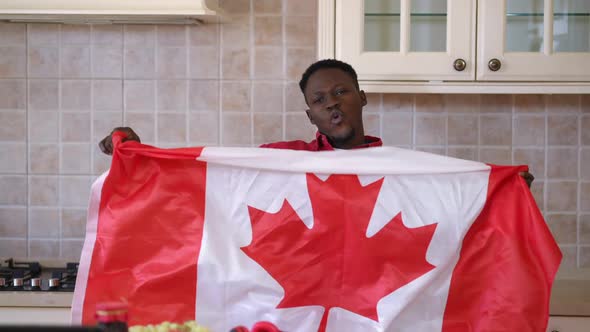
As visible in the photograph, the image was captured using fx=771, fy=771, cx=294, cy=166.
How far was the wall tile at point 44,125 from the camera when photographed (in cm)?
253

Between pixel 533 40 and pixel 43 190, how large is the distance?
1.61 m

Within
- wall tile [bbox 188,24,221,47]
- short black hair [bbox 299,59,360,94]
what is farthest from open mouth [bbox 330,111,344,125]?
wall tile [bbox 188,24,221,47]

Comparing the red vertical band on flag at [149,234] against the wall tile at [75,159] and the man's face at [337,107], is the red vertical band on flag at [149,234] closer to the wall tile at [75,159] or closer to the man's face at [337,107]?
the man's face at [337,107]

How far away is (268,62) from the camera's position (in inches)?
98.2

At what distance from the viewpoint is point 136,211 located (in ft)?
6.05

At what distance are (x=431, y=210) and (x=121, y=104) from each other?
115cm

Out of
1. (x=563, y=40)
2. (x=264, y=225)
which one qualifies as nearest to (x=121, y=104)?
(x=264, y=225)

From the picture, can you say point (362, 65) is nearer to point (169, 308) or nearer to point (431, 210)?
point (431, 210)

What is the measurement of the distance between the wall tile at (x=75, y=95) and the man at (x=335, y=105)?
733mm

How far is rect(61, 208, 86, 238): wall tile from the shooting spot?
2541 mm

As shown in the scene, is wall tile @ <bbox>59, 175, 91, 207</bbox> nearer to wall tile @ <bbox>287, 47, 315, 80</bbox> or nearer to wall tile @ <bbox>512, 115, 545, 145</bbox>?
wall tile @ <bbox>287, 47, 315, 80</bbox>

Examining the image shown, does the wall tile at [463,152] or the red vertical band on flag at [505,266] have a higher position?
the wall tile at [463,152]

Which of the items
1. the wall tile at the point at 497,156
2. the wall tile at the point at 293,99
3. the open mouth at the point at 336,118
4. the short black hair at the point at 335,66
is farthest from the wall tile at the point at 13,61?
the wall tile at the point at 497,156

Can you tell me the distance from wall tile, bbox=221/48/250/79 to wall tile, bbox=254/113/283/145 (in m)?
0.14
